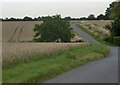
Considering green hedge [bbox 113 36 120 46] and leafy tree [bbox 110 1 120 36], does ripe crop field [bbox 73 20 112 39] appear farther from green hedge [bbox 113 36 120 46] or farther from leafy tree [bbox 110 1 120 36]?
green hedge [bbox 113 36 120 46]

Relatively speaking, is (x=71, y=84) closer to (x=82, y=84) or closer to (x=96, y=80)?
(x=82, y=84)

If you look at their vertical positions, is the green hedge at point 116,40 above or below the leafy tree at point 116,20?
below

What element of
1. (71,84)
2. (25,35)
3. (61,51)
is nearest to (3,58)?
(71,84)

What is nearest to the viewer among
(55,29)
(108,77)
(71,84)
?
(71,84)

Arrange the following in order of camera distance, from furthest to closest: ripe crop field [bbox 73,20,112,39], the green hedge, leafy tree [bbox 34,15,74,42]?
ripe crop field [bbox 73,20,112,39] < the green hedge < leafy tree [bbox 34,15,74,42]

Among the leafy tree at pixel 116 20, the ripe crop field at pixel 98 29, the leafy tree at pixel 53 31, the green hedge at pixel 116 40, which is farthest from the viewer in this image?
the ripe crop field at pixel 98 29

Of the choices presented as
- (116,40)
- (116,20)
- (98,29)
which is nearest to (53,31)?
(116,40)

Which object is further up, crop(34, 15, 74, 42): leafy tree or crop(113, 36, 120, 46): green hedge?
crop(34, 15, 74, 42): leafy tree

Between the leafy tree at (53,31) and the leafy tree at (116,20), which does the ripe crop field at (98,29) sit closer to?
the leafy tree at (116,20)

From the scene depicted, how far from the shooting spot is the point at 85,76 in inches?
587

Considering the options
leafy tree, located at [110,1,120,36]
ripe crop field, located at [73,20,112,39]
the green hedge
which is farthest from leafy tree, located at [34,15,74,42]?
ripe crop field, located at [73,20,112,39]

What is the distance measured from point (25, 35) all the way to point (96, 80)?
65.6 m

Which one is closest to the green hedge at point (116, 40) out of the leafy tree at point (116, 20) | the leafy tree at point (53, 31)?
the leafy tree at point (116, 20)

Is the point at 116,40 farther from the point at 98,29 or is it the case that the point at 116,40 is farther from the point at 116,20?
the point at 98,29
